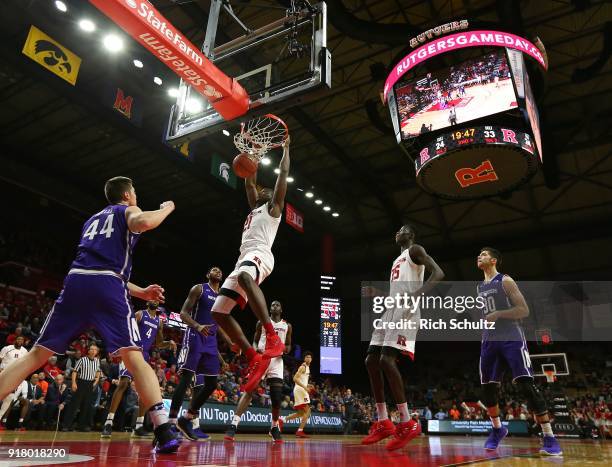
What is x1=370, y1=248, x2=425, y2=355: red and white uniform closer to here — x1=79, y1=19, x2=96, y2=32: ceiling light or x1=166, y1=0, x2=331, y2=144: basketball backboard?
x1=166, y1=0, x2=331, y2=144: basketball backboard

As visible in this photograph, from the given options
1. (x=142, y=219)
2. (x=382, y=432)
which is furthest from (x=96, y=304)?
(x=382, y=432)

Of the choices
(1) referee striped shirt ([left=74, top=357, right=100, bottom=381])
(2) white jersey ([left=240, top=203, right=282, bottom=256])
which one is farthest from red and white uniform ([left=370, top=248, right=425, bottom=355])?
(1) referee striped shirt ([left=74, top=357, right=100, bottom=381])

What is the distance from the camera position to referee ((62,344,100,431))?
8797mm

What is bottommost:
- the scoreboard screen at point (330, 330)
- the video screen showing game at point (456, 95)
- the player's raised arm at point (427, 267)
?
the player's raised arm at point (427, 267)

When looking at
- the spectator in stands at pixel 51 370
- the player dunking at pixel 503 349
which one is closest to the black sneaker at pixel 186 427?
the player dunking at pixel 503 349

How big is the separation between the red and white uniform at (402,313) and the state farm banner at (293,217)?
39.1 ft

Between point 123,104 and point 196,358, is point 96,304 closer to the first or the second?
point 196,358

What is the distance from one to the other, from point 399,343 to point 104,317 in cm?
288

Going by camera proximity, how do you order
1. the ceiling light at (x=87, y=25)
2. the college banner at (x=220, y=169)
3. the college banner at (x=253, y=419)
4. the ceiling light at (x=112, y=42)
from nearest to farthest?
the ceiling light at (x=87, y=25) < the ceiling light at (x=112, y=42) < the college banner at (x=253, y=419) < the college banner at (x=220, y=169)

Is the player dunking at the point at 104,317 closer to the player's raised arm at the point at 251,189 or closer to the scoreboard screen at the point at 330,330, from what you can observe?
the player's raised arm at the point at 251,189

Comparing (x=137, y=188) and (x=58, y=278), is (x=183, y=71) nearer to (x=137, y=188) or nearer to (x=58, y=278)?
(x=137, y=188)

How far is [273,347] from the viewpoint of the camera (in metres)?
3.65

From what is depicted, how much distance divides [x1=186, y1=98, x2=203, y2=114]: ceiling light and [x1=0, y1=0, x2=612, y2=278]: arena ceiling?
11.6ft

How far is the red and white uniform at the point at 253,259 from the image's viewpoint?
3812 millimetres
